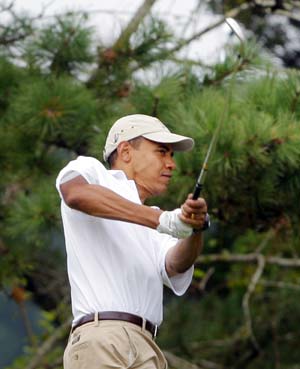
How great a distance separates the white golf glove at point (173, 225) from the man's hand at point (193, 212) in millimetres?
16

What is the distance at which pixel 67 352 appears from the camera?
456 cm

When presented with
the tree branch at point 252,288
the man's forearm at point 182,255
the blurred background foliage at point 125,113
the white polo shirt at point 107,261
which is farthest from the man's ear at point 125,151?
the tree branch at point 252,288

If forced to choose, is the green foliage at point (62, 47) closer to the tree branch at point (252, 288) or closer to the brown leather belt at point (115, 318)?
the tree branch at point (252, 288)

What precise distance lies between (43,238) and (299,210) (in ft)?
4.12

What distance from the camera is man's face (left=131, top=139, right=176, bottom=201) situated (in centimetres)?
475

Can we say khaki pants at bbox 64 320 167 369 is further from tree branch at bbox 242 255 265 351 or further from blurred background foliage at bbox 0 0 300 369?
tree branch at bbox 242 255 265 351

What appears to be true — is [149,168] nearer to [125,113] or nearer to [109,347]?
[109,347]

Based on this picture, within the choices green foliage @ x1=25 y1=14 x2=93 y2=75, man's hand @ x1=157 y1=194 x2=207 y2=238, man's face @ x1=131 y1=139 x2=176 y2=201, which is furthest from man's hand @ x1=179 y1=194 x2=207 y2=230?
green foliage @ x1=25 y1=14 x2=93 y2=75

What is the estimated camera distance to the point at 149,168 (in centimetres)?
475

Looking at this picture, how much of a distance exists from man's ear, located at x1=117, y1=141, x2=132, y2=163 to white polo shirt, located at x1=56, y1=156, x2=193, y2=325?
12cm

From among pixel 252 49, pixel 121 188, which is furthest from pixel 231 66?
pixel 121 188

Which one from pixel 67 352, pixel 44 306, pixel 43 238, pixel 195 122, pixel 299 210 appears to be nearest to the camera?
pixel 67 352

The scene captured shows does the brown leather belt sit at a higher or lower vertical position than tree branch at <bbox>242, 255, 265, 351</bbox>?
higher

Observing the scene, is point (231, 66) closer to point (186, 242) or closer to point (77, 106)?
point (77, 106)
